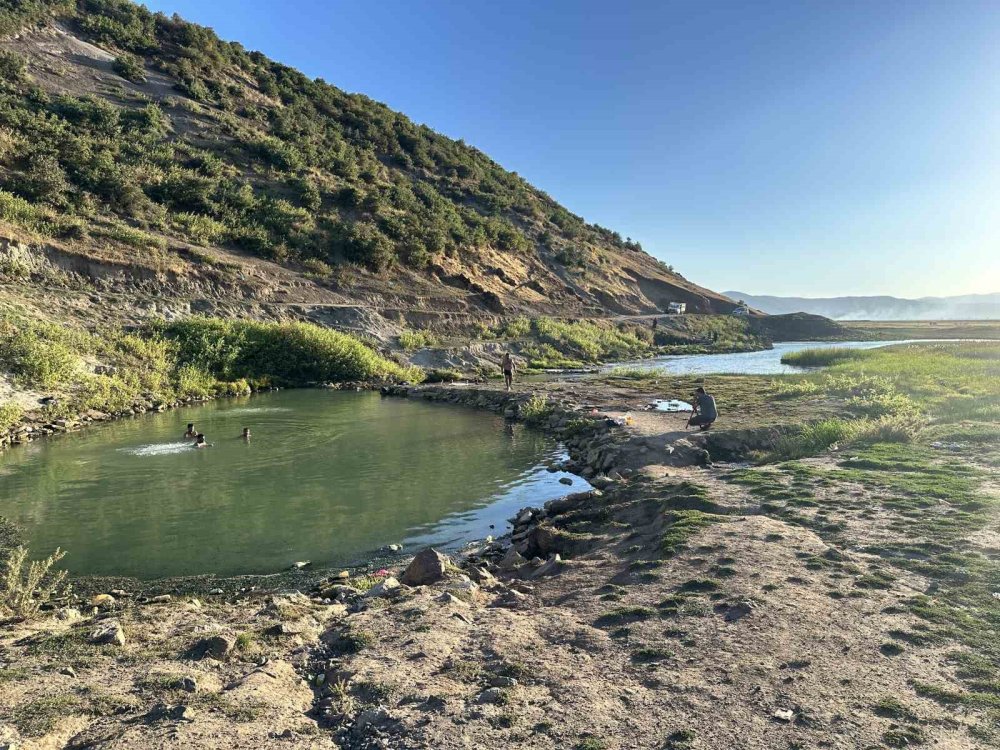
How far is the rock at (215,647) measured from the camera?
5.82m

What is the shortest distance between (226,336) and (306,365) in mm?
4700

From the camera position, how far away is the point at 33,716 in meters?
4.42

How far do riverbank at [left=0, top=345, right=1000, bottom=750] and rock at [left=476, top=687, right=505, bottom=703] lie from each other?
0.07ft

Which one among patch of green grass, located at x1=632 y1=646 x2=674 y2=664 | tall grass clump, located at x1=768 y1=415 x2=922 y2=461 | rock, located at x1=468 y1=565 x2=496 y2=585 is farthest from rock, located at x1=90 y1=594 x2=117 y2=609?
tall grass clump, located at x1=768 y1=415 x2=922 y2=461

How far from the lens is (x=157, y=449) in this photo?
17.5 metres

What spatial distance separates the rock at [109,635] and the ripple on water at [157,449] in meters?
12.0

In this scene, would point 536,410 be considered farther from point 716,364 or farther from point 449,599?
point 716,364

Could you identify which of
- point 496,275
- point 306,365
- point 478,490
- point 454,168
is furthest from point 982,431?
point 454,168

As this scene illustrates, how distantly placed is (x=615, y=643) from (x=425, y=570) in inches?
133

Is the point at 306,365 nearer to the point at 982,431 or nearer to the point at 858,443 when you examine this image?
the point at 858,443

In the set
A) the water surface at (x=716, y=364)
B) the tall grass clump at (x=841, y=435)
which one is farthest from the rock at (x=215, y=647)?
the water surface at (x=716, y=364)

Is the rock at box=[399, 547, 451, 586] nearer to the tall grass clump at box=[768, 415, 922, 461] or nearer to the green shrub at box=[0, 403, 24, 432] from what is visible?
the tall grass clump at box=[768, 415, 922, 461]

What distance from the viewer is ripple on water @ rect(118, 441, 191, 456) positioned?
17062mm

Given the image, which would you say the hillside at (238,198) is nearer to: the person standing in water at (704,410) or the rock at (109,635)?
the rock at (109,635)
